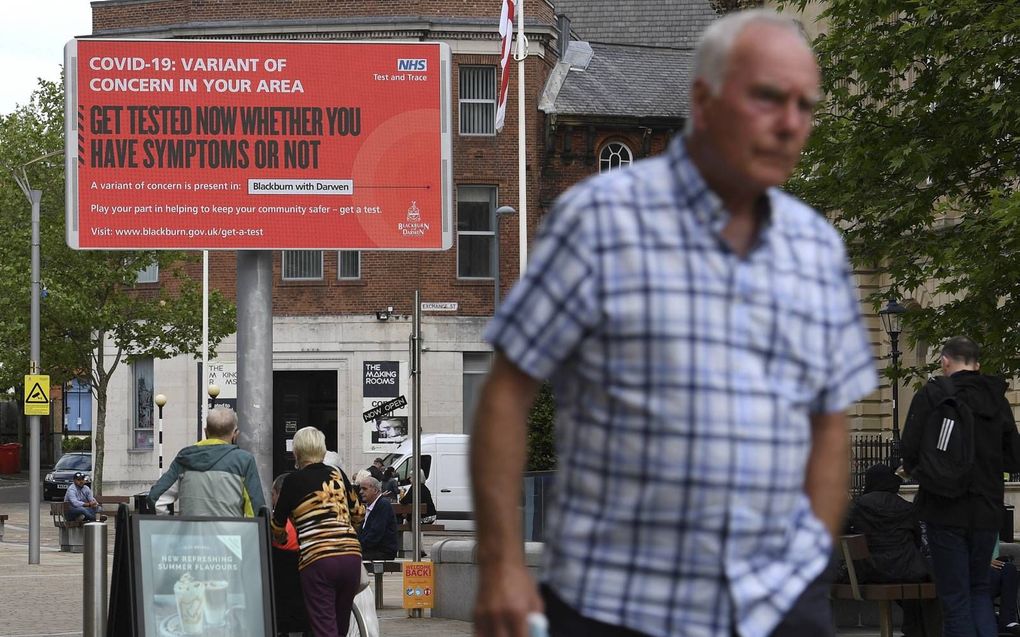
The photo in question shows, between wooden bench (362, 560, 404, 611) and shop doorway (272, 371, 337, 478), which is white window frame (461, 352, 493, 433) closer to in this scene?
shop doorway (272, 371, 337, 478)

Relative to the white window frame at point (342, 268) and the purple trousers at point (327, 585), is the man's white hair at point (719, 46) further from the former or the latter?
the white window frame at point (342, 268)

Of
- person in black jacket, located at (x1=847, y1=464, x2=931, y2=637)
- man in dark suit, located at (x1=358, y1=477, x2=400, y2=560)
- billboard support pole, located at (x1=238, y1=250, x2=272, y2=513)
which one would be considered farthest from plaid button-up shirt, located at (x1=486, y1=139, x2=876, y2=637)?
man in dark suit, located at (x1=358, y1=477, x2=400, y2=560)

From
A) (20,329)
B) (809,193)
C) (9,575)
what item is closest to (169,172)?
(809,193)

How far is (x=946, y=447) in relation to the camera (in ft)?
31.7

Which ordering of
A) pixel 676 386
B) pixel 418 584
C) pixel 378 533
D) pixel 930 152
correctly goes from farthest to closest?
pixel 378 533, pixel 930 152, pixel 418 584, pixel 676 386

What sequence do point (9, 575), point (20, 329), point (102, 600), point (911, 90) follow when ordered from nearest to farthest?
point (102, 600), point (911, 90), point (9, 575), point (20, 329)

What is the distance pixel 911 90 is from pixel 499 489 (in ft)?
52.1

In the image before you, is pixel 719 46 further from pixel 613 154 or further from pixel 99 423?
pixel 613 154

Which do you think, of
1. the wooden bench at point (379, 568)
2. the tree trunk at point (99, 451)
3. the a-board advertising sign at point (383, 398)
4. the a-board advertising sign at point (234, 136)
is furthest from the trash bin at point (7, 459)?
the a-board advertising sign at point (234, 136)

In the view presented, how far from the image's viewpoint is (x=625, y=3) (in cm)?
5600

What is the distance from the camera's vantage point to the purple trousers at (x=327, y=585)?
441 inches

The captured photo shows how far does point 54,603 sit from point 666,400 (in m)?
16.8

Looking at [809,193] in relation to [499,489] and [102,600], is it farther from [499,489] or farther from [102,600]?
[499,489]

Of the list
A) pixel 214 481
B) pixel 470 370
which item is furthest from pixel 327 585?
pixel 470 370
